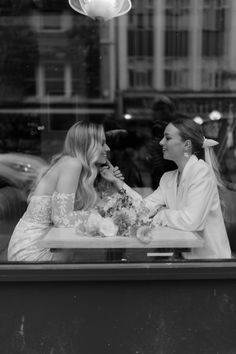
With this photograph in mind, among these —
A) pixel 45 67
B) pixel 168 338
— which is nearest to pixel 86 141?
pixel 168 338

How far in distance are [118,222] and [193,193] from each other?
1.32 ft

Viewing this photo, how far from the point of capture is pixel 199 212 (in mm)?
2076

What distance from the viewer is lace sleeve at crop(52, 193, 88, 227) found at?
7.06 feet

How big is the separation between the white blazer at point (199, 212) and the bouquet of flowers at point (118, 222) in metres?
0.15

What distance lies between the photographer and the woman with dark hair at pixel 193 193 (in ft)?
6.84

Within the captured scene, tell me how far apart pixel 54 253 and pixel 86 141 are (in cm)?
63

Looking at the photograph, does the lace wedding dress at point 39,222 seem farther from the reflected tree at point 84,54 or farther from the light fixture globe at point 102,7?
the reflected tree at point 84,54

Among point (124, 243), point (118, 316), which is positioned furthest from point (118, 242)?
point (118, 316)

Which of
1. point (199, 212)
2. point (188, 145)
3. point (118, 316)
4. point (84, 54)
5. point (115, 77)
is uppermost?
point (84, 54)

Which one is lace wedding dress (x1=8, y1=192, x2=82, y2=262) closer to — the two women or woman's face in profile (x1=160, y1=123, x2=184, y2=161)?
the two women

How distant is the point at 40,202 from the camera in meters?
2.23

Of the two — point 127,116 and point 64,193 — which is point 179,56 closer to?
point 127,116

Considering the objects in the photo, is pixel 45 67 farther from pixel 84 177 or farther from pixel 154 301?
pixel 154 301

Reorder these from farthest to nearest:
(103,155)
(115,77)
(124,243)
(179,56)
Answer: (115,77) < (179,56) < (103,155) < (124,243)
